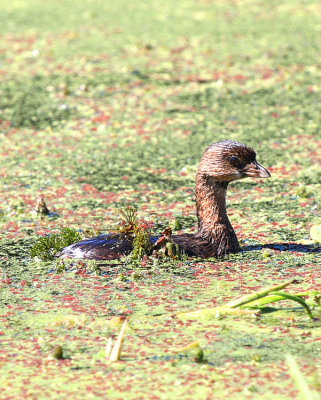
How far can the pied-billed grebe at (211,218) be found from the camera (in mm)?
5590

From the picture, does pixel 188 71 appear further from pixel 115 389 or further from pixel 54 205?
pixel 115 389

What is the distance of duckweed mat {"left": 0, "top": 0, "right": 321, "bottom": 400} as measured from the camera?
416 centimetres

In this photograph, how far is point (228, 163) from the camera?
568 centimetres

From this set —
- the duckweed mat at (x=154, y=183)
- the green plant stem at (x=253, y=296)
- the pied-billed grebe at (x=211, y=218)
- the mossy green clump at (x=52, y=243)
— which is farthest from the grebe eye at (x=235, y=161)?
the green plant stem at (x=253, y=296)

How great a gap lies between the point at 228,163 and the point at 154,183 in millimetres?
1572

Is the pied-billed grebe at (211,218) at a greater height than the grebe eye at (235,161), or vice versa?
the grebe eye at (235,161)

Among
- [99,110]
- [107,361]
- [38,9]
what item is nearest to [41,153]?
[99,110]

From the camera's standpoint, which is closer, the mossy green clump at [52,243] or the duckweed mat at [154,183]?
the duckweed mat at [154,183]

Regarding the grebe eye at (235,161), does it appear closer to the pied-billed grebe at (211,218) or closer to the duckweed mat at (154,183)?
the pied-billed grebe at (211,218)

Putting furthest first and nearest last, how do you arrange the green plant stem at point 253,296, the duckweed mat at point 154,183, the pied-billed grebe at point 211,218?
the pied-billed grebe at point 211,218
the green plant stem at point 253,296
the duckweed mat at point 154,183

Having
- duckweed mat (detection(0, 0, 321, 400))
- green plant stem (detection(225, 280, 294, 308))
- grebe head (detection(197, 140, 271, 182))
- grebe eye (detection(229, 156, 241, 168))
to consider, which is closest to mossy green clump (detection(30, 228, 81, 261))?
duckweed mat (detection(0, 0, 321, 400))

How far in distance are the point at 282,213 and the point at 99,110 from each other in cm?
325

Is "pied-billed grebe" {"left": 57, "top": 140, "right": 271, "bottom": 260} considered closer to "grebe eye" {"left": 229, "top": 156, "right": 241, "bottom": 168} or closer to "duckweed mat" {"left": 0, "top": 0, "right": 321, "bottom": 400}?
"grebe eye" {"left": 229, "top": 156, "right": 241, "bottom": 168}

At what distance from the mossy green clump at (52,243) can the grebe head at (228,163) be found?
91 cm
